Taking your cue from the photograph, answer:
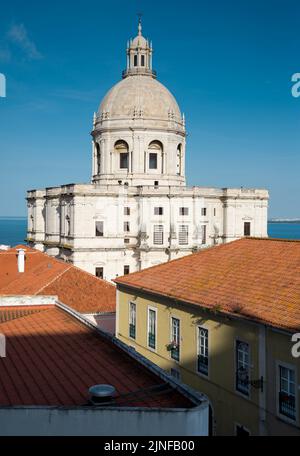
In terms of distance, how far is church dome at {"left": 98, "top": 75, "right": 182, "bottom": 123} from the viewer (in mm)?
59938

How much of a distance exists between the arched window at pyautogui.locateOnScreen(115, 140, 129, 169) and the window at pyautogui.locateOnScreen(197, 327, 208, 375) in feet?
141

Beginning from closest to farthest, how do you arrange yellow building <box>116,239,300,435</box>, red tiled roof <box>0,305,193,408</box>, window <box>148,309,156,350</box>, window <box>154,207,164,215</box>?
red tiled roof <box>0,305,193,408</box> → yellow building <box>116,239,300,435</box> → window <box>148,309,156,350</box> → window <box>154,207,164,215</box>

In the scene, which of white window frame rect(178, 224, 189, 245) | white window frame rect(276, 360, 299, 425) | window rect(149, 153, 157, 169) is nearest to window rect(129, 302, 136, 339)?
white window frame rect(276, 360, 299, 425)

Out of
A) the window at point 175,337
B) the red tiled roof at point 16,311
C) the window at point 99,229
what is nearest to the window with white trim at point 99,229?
the window at point 99,229

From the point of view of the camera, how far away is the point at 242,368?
1700 cm

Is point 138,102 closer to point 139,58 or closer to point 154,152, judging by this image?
point 154,152

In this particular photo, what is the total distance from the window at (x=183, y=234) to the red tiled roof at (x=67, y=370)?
123 ft

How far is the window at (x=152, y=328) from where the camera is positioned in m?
22.1

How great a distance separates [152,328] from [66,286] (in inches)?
409

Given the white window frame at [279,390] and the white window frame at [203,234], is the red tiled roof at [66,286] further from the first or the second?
the white window frame at [203,234]

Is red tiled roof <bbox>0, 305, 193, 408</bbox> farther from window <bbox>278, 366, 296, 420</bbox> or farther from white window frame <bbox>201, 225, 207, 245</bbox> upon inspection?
white window frame <bbox>201, 225, 207, 245</bbox>

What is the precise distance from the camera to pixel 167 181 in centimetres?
6041
